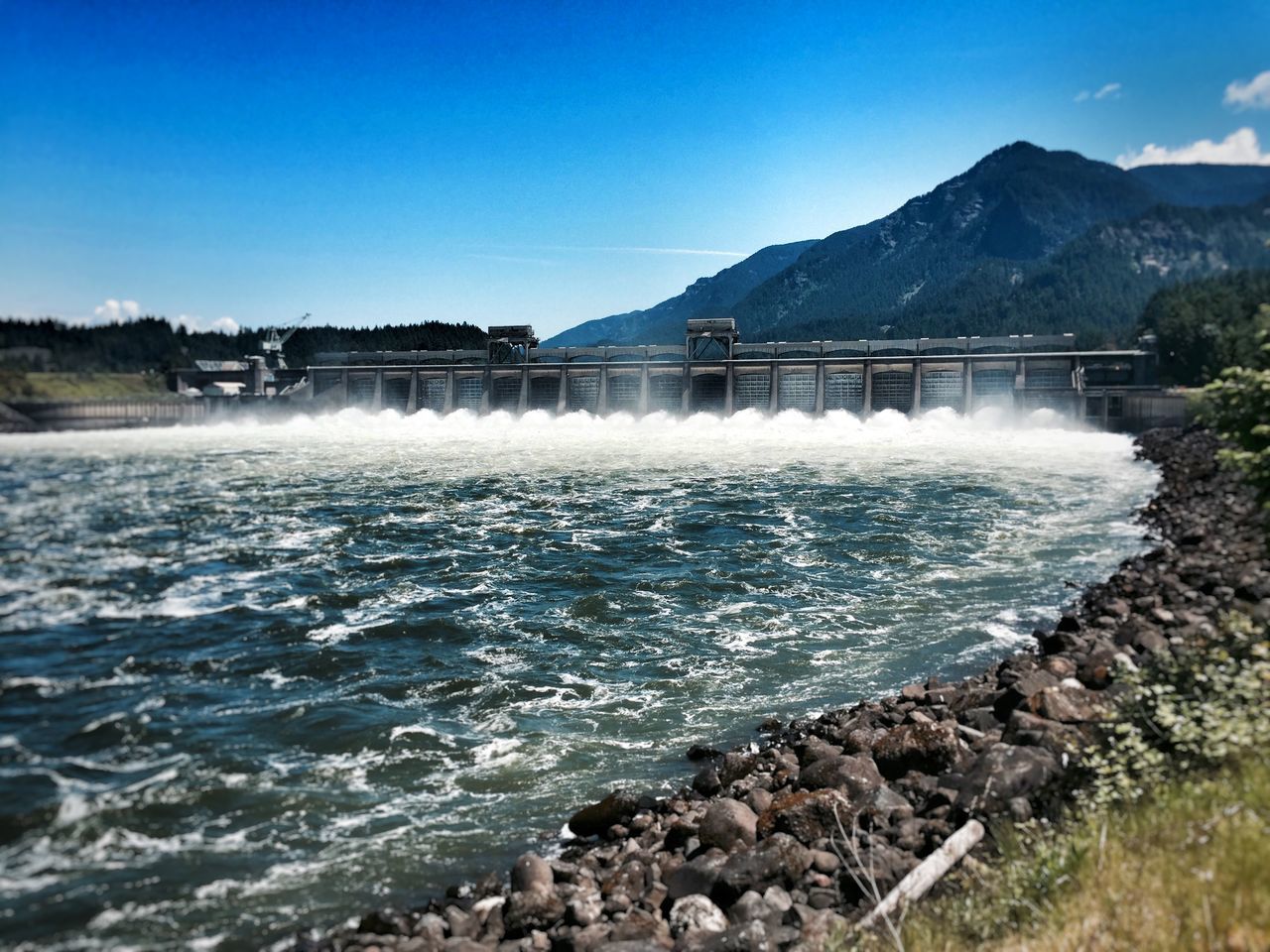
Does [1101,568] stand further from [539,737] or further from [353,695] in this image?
[353,695]

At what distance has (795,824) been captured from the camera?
293 inches

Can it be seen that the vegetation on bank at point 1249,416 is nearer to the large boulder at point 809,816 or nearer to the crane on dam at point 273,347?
the large boulder at point 809,816

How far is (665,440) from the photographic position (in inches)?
2304

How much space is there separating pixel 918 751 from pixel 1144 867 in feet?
14.2

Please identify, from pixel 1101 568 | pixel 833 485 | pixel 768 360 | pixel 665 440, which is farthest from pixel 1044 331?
pixel 1101 568

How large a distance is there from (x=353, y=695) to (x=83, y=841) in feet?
14.4

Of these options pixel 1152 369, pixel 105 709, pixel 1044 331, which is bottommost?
pixel 105 709

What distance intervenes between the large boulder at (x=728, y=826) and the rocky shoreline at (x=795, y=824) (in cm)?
1

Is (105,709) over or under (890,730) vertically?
over

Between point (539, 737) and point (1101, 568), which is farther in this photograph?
point (1101, 568)

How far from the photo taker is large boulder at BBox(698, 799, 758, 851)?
7414mm

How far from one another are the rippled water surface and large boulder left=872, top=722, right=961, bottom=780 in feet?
8.40

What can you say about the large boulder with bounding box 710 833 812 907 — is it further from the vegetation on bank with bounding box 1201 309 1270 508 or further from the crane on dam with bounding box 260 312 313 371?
the crane on dam with bounding box 260 312 313 371

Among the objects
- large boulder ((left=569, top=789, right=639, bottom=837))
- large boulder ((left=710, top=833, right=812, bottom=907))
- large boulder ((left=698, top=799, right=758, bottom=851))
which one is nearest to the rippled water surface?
large boulder ((left=569, top=789, right=639, bottom=837))
